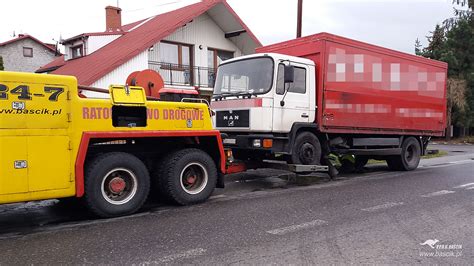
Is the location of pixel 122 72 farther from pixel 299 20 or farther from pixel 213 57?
pixel 299 20

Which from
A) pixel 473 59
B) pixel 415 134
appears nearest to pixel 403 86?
pixel 415 134

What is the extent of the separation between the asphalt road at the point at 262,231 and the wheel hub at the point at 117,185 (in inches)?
17.6

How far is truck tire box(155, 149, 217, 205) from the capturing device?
6754mm

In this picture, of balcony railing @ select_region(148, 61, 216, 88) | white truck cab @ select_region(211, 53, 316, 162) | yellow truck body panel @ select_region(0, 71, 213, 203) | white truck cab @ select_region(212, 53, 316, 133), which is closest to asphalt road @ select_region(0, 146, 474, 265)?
yellow truck body panel @ select_region(0, 71, 213, 203)

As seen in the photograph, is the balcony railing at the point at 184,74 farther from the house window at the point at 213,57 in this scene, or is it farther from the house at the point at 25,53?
the house at the point at 25,53

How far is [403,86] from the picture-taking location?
11.3 metres

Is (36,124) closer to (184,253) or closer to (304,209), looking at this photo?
(184,253)

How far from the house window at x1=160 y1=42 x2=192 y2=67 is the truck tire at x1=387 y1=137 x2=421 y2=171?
40.0 feet

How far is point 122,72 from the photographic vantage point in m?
17.8

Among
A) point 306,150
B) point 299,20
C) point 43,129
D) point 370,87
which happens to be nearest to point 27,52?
point 299,20

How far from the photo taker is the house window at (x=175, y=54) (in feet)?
67.4

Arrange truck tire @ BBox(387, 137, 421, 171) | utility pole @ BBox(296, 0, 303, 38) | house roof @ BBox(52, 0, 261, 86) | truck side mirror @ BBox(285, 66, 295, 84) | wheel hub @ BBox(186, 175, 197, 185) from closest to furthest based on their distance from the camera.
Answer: wheel hub @ BBox(186, 175, 197, 185), truck side mirror @ BBox(285, 66, 295, 84), truck tire @ BBox(387, 137, 421, 171), utility pole @ BBox(296, 0, 303, 38), house roof @ BBox(52, 0, 261, 86)

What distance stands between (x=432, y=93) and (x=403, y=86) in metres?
1.82

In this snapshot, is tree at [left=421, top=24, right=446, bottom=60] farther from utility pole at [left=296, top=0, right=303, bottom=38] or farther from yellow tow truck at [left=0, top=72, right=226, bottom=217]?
yellow tow truck at [left=0, top=72, right=226, bottom=217]
